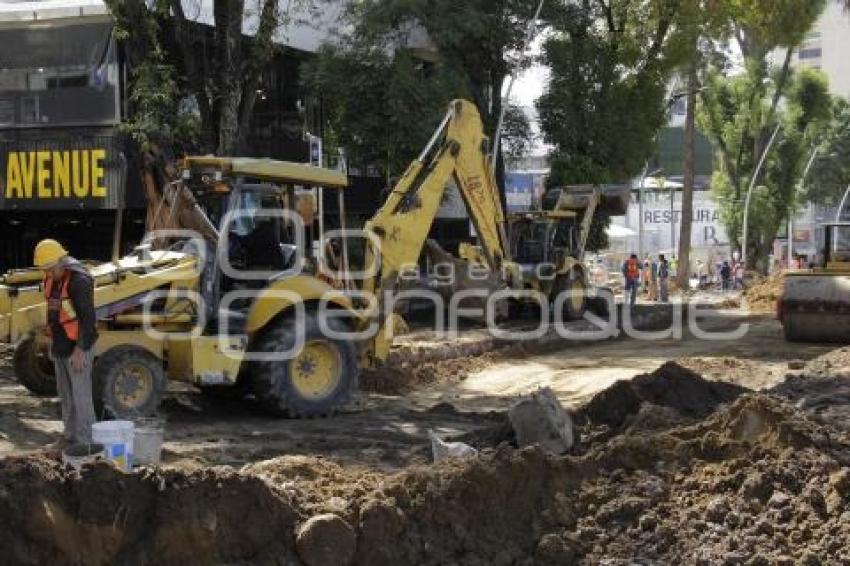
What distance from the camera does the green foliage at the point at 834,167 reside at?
6328 cm

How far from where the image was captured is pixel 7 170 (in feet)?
71.0

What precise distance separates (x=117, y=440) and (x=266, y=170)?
448 centimetres

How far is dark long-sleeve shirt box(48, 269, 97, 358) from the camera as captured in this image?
27.7ft

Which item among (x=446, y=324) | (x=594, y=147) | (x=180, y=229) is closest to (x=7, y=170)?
(x=446, y=324)

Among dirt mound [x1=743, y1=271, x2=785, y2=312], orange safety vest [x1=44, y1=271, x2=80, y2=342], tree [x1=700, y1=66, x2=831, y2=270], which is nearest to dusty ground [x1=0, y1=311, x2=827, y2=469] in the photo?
orange safety vest [x1=44, y1=271, x2=80, y2=342]

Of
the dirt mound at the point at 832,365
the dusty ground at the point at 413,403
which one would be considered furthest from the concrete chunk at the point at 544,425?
the dirt mound at the point at 832,365

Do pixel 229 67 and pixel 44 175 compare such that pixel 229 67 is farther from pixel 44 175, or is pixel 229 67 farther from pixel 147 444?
pixel 147 444

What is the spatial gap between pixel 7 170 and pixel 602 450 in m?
17.2

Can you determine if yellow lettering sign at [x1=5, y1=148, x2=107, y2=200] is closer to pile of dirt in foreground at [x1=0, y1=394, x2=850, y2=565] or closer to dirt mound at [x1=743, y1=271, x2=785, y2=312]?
pile of dirt in foreground at [x1=0, y1=394, x2=850, y2=565]

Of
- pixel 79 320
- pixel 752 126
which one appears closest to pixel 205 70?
pixel 79 320

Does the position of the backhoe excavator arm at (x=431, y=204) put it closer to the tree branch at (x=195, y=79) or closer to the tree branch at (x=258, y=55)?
the tree branch at (x=258, y=55)

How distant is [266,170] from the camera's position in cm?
1095

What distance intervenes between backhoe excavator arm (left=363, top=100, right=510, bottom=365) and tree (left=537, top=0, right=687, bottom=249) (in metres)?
11.3

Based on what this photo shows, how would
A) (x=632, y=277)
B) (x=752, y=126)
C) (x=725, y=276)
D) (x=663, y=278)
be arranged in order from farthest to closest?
1. (x=752, y=126)
2. (x=725, y=276)
3. (x=663, y=278)
4. (x=632, y=277)
